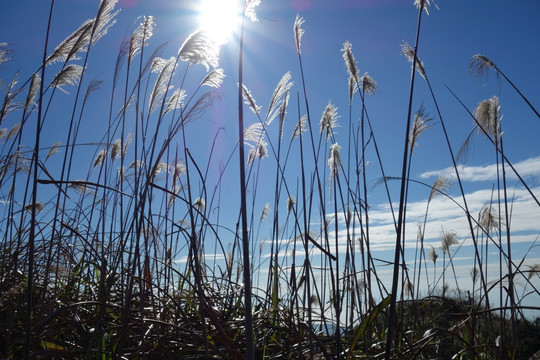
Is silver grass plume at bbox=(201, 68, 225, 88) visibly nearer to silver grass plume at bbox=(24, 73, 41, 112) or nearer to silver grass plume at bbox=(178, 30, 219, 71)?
silver grass plume at bbox=(178, 30, 219, 71)

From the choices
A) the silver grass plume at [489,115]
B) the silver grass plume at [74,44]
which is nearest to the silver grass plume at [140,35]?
the silver grass plume at [74,44]

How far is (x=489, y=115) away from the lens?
111 inches

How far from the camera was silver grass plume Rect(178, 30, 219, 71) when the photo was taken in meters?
2.10

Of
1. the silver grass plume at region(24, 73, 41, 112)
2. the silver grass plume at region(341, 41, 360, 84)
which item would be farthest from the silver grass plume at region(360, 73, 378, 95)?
the silver grass plume at region(24, 73, 41, 112)

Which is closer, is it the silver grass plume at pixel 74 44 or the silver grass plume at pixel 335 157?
the silver grass plume at pixel 74 44

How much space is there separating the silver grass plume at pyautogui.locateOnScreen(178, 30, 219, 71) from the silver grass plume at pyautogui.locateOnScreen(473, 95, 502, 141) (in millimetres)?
1865

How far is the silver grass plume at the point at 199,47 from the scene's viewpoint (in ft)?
6.88

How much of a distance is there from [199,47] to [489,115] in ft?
6.68

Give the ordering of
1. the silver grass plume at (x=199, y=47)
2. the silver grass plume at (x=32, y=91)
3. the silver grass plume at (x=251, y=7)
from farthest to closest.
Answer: the silver grass plume at (x=32, y=91), the silver grass plume at (x=199, y=47), the silver grass plume at (x=251, y=7)

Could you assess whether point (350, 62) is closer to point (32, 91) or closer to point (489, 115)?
point (489, 115)

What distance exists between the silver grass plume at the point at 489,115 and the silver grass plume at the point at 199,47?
6.12 ft

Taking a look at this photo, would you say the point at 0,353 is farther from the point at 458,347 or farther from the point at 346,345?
the point at 458,347

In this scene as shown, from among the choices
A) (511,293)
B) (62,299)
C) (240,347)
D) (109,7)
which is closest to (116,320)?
(62,299)

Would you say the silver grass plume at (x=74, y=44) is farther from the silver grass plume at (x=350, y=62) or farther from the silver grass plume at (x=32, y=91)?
the silver grass plume at (x=350, y=62)
